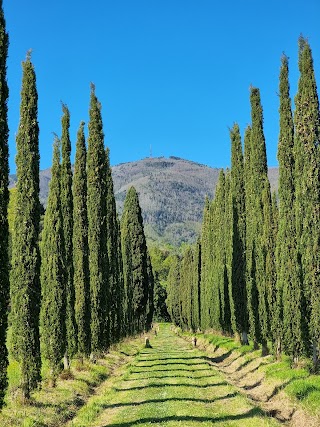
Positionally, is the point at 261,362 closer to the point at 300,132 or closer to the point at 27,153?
the point at 300,132

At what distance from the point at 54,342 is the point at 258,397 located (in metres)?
7.32

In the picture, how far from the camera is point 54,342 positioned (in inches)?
669

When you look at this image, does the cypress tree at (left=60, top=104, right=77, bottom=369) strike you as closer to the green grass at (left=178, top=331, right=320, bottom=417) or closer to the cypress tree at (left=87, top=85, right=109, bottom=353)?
the cypress tree at (left=87, top=85, right=109, bottom=353)

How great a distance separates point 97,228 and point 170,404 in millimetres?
13786

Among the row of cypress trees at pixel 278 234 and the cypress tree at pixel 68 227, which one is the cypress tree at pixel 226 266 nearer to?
the row of cypress trees at pixel 278 234

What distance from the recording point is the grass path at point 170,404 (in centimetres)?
1073

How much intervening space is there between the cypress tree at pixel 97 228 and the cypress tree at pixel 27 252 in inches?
398

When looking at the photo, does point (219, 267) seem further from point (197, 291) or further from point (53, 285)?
point (53, 285)

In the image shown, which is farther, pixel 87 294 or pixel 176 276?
pixel 176 276

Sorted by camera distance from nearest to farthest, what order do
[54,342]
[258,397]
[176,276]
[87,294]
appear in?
[258,397] < [54,342] < [87,294] < [176,276]

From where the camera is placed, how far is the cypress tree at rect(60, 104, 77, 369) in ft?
65.4

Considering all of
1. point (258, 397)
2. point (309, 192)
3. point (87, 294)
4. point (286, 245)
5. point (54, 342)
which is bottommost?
point (258, 397)

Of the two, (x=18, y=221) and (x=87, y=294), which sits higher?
(x=18, y=221)

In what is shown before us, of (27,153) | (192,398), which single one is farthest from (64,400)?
(27,153)
